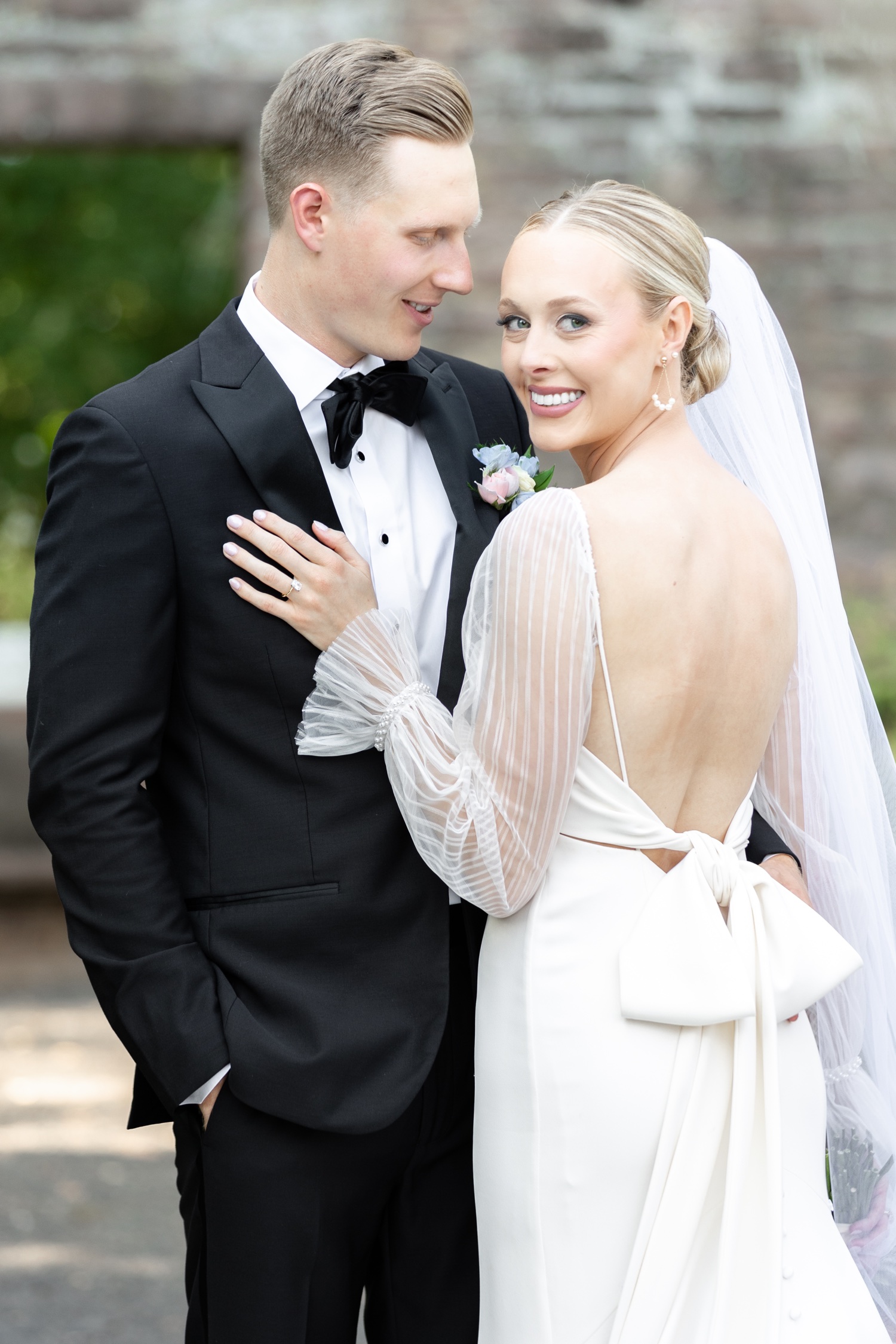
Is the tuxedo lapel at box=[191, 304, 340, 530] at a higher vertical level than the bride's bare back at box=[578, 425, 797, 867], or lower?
higher

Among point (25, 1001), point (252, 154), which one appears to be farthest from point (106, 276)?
point (25, 1001)

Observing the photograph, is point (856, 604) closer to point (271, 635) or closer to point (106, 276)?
point (271, 635)

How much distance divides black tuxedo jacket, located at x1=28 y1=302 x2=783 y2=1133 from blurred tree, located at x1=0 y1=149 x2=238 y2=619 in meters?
11.0

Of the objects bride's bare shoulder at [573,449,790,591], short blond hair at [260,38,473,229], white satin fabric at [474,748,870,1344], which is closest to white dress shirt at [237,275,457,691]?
short blond hair at [260,38,473,229]

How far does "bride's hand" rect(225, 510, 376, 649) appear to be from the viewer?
2.12 metres

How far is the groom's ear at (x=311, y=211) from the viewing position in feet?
7.32

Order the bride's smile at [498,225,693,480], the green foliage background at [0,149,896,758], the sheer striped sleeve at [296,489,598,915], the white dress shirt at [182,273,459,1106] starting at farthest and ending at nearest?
the green foliage background at [0,149,896,758]
the white dress shirt at [182,273,459,1106]
the bride's smile at [498,225,693,480]
the sheer striped sleeve at [296,489,598,915]

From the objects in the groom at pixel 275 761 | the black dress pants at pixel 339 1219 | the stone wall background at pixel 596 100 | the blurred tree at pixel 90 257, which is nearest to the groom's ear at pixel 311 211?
the groom at pixel 275 761

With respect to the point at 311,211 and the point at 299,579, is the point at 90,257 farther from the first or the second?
the point at 299,579

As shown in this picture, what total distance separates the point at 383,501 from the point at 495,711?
1.56 feet

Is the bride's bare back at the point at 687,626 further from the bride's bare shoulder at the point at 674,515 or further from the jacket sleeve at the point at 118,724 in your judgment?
the jacket sleeve at the point at 118,724

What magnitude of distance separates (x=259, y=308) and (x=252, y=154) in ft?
12.5

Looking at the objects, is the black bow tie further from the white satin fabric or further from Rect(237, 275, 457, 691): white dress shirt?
the white satin fabric

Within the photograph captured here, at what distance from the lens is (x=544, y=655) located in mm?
1950
